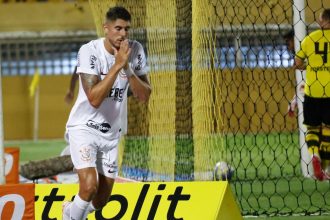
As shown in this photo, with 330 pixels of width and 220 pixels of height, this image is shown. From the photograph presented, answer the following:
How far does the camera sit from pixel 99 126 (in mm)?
6641

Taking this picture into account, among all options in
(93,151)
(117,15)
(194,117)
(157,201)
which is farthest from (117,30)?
(194,117)

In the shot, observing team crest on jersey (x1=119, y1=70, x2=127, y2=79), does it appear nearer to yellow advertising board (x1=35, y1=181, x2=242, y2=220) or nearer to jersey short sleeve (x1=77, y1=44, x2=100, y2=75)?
jersey short sleeve (x1=77, y1=44, x2=100, y2=75)

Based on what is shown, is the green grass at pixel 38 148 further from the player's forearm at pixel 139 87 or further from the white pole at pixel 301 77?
the player's forearm at pixel 139 87

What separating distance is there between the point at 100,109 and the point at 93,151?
0.99 ft

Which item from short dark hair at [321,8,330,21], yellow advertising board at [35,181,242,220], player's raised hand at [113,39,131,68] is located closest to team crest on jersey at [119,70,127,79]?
player's raised hand at [113,39,131,68]

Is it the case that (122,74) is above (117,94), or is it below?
above

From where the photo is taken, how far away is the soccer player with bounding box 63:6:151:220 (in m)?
6.39

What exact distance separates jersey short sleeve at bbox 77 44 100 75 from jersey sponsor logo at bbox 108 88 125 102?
19cm

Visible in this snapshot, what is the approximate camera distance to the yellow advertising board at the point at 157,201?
684 cm

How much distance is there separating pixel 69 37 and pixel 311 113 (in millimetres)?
14088

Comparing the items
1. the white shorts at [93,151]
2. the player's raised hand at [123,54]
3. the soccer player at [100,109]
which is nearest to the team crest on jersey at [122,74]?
the soccer player at [100,109]

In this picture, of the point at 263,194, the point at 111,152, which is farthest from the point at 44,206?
the point at 263,194

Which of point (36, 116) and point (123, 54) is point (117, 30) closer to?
point (123, 54)

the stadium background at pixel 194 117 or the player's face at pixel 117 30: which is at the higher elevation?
the player's face at pixel 117 30
